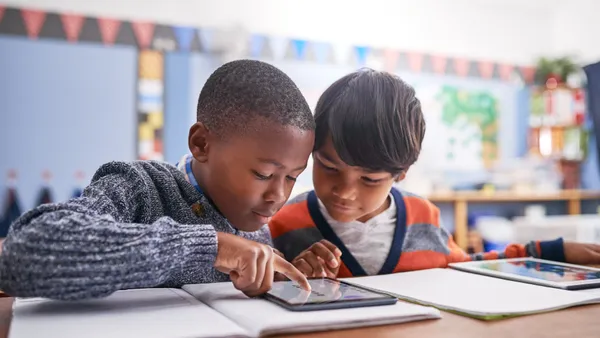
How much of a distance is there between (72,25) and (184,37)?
2.08ft

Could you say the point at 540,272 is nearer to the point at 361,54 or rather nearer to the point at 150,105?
the point at 150,105

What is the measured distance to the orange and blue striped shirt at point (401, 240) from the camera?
113 cm

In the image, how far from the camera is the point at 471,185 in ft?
14.5

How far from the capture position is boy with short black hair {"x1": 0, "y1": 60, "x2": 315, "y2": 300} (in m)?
0.57

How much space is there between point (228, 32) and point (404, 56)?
134 cm

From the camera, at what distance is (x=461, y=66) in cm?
441

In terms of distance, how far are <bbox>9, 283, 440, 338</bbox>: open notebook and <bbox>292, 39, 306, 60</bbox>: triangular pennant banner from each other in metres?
3.31

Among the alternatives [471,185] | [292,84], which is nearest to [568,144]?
[471,185]

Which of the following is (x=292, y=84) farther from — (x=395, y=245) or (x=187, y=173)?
(x=395, y=245)

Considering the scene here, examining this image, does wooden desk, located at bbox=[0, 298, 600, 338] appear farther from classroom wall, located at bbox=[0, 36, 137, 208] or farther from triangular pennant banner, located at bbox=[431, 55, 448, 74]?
triangular pennant banner, located at bbox=[431, 55, 448, 74]

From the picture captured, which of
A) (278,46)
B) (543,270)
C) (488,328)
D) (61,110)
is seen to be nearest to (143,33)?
(61,110)

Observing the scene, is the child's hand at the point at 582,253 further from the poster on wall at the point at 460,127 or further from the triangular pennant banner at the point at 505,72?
the triangular pennant banner at the point at 505,72

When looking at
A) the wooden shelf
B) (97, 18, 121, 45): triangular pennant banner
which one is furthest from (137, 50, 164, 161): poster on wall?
the wooden shelf

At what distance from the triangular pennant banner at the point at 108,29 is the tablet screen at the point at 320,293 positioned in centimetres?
295
